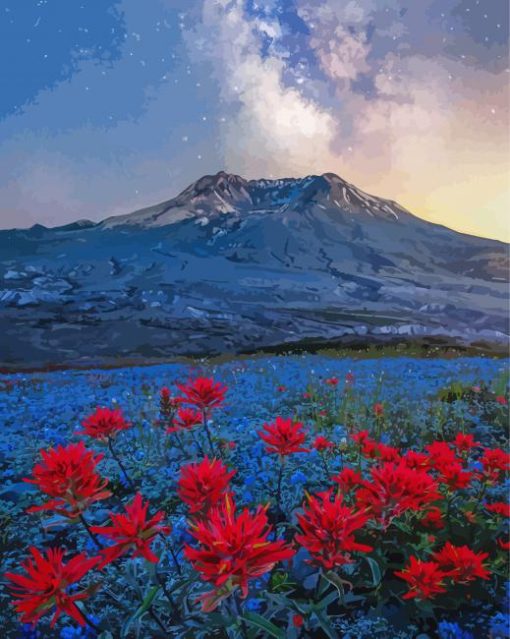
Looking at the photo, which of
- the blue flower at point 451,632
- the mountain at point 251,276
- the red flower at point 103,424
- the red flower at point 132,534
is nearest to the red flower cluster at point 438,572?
the blue flower at point 451,632

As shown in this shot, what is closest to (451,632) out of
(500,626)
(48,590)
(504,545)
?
(500,626)

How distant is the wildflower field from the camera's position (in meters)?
0.84

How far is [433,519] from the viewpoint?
1.26 meters

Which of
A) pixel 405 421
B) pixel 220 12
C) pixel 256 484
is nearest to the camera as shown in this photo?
pixel 256 484

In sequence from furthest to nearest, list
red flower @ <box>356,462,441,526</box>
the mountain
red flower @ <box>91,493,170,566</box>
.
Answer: the mountain
red flower @ <box>356,462,441,526</box>
red flower @ <box>91,493,170,566</box>

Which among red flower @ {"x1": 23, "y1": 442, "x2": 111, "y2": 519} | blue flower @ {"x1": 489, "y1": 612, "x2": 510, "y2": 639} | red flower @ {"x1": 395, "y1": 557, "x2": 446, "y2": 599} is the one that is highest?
red flower @ {"x1": 23, "y1": 442, "x2": 111, "y2": 519}

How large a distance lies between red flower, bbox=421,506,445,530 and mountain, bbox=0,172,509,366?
207cm

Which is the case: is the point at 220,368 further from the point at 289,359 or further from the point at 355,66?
the point at 355,66

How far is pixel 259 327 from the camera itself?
3.42 m

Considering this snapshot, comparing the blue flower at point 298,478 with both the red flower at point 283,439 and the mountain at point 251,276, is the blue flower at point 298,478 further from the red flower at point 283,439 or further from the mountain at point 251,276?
the mountain at point 251,276

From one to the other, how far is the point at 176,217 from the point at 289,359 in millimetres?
1179

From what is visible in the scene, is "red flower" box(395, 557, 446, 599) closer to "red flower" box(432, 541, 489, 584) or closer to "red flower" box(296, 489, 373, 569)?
"red flower" box(432, 541, 489, 584)

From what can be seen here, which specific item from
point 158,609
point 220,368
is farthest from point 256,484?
point 220,368

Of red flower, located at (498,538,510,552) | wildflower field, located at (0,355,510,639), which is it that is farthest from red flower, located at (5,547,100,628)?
red flower, located at (498,538,510,552)
